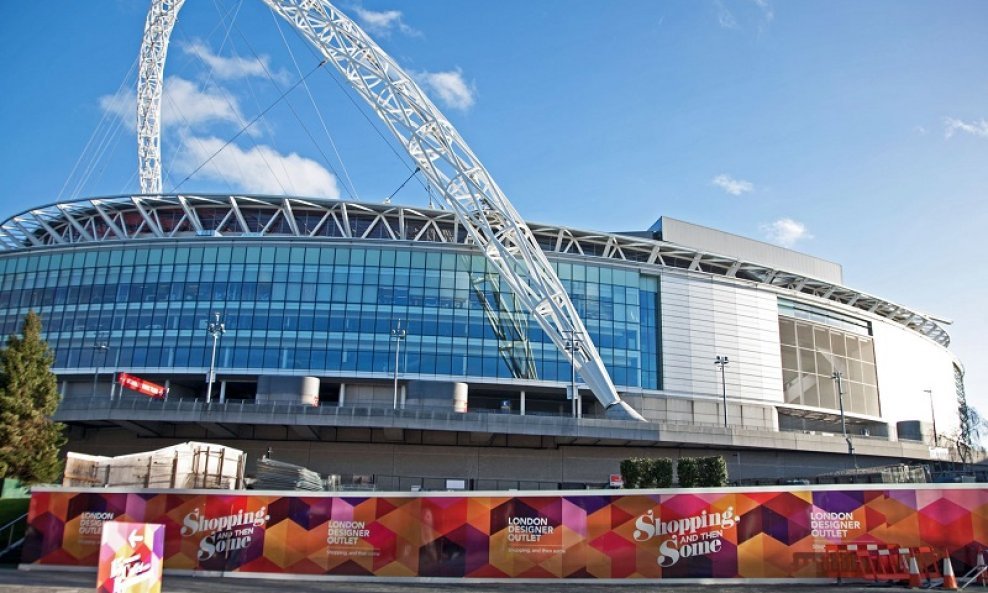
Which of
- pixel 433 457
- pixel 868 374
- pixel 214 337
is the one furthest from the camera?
pixel 868 374

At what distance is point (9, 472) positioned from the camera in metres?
35.5

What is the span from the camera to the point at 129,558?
459 inches

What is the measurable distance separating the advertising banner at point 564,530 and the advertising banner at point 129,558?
11483mm

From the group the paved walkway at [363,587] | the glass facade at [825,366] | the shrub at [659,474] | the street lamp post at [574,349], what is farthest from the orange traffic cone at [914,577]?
the glass facade at [825,366]

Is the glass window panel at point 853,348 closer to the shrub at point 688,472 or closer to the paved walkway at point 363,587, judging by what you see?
the shrub at point 688,472

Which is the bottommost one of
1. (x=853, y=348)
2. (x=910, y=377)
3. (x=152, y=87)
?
(x=910, y=377)

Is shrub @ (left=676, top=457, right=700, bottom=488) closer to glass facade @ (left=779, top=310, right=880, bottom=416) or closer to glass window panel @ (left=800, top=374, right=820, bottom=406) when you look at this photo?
glass facade @ (left=779, top=310, right=880, bottom=416)

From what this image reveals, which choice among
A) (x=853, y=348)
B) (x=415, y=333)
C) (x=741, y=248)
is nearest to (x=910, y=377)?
(x=853, y=348)

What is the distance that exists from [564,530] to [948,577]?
969 cm

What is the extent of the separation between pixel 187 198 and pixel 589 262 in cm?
3815

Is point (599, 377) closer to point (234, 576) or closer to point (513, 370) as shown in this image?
point (513, 370)

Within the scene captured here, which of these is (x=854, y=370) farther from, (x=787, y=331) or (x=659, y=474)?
(x=659, y=474)

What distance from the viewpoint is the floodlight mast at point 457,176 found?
65.2 metres

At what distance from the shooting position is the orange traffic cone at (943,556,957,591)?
20.2 m
